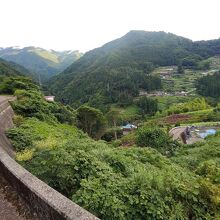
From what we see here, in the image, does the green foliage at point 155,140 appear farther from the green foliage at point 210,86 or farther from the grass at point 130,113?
the green foliage at point 210,86

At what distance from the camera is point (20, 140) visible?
1419 cm

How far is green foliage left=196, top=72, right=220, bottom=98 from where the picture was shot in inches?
4995

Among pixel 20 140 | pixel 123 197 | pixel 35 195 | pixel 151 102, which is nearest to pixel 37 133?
pixel 20 140

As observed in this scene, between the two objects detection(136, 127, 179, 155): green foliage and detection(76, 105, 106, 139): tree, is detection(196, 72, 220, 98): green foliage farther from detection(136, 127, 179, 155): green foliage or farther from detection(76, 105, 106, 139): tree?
detection(136, 127, 179, 155): green foliage

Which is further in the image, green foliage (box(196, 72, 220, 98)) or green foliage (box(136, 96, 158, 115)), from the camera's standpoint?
green foliage (box(196, 72, 220, 98))

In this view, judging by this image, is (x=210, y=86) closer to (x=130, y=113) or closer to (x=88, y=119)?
(x=130, y=113)

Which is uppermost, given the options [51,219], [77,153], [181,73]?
[51,219]

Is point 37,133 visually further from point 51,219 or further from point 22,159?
point 51,219

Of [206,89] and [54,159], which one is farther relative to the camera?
[206,89]

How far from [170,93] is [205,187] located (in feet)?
429

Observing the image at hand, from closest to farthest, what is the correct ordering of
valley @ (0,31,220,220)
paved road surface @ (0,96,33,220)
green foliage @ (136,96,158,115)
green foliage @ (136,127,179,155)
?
paved road surface @ (0,96,33,220), valley @ (0,31,220,220), green foliage @ (136,127,179,155), green foliage @ (136,96,158,115)

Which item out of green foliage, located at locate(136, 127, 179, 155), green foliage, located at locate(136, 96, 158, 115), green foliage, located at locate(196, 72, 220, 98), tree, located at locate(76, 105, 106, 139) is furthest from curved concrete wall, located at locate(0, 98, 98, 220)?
green foliage, located at locate(196, 72, 220, 98)

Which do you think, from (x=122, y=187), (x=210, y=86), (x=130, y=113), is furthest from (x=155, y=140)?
(x=210, y=86)

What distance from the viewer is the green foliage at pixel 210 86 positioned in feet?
→ 416
